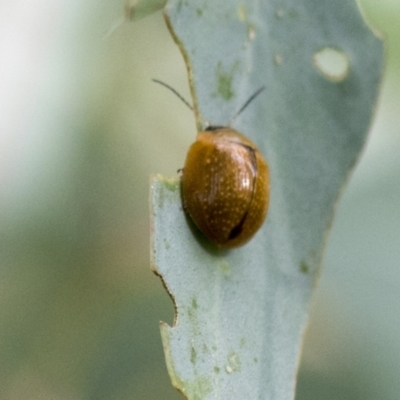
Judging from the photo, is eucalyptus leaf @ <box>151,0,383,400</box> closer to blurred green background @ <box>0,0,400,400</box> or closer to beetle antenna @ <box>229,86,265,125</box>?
beetle antenna @ <box>229,86,265,125</box>

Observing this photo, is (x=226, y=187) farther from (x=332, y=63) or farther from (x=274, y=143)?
(x=332, y=63)

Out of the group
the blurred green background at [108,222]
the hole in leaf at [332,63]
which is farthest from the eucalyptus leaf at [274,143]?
the blurred green background at [108,222]

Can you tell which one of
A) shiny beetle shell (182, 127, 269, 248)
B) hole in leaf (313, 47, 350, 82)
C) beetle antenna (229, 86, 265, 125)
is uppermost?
hole in leaf (313, 47, 350, 82)

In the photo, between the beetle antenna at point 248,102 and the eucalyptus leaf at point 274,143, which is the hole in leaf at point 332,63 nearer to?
the eucalyptus leaf at point 274,143

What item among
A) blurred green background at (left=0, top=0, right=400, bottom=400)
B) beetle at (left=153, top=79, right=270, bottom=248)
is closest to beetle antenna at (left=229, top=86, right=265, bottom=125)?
beetle at (left=153, top=79, right=270, bottom=248)

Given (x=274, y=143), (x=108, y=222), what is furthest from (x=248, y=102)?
(x=108, y=222)

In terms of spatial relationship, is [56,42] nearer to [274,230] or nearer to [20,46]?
[20,46]
